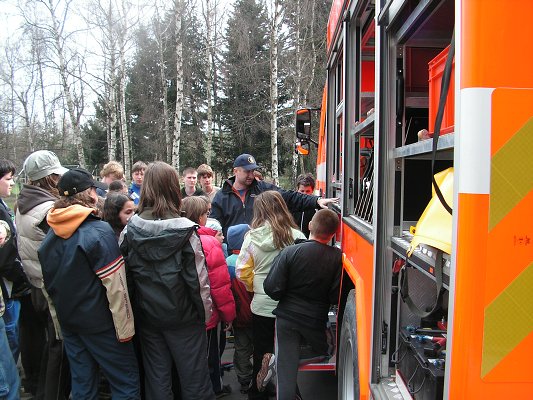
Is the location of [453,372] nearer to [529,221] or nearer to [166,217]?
[529,221]

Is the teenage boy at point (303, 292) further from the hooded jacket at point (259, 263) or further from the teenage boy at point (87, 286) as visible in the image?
the teenage boy at point (87, 286)

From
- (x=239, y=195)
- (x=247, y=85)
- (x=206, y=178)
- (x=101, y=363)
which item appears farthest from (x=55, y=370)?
(x=247, y=85)

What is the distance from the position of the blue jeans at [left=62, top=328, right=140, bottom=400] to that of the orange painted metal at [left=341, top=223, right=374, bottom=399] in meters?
1.69

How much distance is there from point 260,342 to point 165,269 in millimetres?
1184

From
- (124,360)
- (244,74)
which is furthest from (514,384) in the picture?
(244,74)

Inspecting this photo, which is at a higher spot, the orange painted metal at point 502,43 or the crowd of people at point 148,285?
the orange painted metal at point 502,43

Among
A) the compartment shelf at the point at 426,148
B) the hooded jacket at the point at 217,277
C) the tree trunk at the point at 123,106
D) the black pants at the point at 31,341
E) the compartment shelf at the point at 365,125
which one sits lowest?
the black pants at the point at 31,341

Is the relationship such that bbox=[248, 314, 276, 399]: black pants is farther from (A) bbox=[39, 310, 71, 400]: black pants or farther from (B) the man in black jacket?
(A) bbox=[39, 310, 71, 400]: black pants

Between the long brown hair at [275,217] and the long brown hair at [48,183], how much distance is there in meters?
1.68

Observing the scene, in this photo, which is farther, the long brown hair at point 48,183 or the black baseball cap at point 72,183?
the long brown hair at point 48,183

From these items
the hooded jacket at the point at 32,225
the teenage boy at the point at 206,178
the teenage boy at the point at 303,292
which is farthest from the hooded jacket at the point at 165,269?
the teenage boy at the point at 206,178

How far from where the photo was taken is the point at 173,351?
10.0 feet

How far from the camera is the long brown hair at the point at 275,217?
3.46 meters

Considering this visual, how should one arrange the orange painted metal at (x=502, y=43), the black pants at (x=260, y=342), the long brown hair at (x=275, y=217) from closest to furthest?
the orange painted metal at (x=502, y=43) → the long brown hair at (x=275, y=217) → the black pants at (x=260, y=342)
